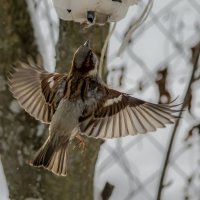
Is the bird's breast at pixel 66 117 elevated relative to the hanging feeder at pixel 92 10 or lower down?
lower down

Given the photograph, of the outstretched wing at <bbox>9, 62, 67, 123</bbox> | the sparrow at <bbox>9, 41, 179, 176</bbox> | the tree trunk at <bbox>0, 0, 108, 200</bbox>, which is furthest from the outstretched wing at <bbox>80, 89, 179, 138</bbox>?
the tree trunk at <bbox>0, 0, 108, 200</bbox>

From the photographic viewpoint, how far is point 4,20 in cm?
236

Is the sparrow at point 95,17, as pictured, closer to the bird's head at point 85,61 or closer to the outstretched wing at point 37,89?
the bird's head at point 85,61

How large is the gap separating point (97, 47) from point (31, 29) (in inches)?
9.6

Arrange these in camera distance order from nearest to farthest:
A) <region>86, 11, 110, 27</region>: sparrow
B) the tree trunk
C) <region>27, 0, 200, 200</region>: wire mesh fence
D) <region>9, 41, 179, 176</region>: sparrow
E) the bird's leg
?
<region>86, 11, 110, 27</region>: sparrow, <region>9, 41, 179, 176</region>: sparrow, the bird's leg, the tree trunk, <region>27, 0, 200, 200</region>: wire mesh fence

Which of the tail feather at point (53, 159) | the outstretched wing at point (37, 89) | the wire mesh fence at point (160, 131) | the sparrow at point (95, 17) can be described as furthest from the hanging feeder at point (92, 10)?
the wire mesh fence at point (160, 131)

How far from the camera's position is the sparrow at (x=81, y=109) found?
74.9 inches

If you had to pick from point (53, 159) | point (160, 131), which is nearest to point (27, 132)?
point (53, 159)

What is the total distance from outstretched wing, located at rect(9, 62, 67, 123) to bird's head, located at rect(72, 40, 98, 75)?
2.4 inches

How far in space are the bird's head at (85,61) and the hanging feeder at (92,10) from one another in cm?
6

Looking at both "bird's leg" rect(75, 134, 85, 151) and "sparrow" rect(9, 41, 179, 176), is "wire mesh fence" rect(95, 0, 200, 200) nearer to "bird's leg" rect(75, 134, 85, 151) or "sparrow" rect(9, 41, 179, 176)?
"bird's leg" rect(75, 134, 85, 151)

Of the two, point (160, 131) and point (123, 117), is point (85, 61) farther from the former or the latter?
point (160, 131)

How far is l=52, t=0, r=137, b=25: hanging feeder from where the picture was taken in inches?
70.7

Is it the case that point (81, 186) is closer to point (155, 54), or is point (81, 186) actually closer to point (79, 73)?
point (79, 73)
